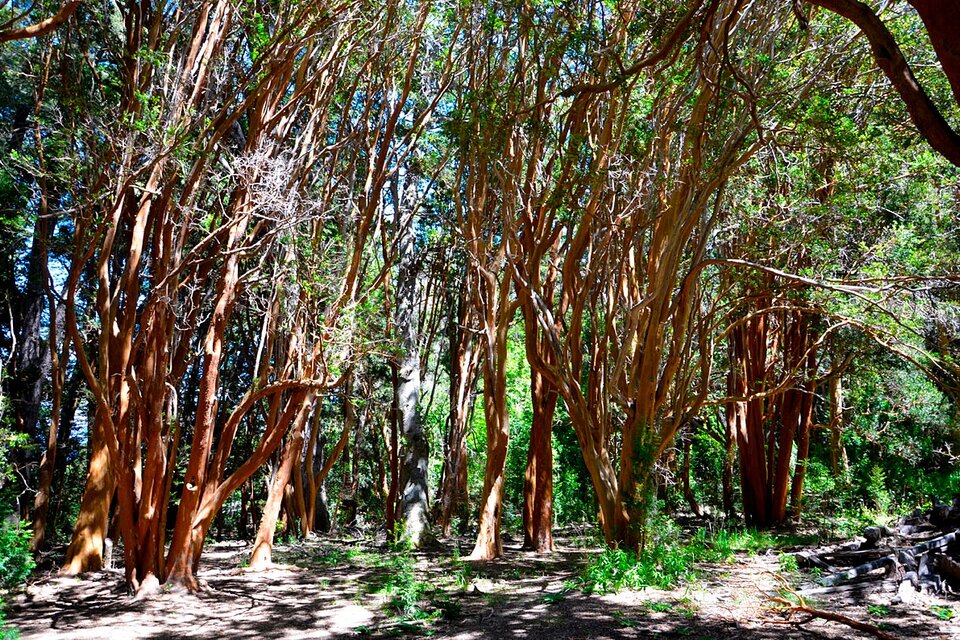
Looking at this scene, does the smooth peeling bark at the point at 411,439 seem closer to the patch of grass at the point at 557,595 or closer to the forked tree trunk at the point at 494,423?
the forked tree trunk at the point at 494,423

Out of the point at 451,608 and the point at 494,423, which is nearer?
the point at 451,608

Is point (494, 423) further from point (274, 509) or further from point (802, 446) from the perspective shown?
point (802, 446)

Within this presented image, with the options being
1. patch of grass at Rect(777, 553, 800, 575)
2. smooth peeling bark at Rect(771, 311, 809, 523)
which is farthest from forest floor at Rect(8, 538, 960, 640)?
smooth peeling bark at Rect(771, 311, 809, 523)

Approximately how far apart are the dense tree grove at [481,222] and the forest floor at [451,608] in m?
0.77

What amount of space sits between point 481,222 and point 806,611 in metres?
7.99

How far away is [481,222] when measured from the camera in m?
12.5

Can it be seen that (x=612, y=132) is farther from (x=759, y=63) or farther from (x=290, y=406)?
(x=290, y=406)

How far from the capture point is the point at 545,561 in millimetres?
11148

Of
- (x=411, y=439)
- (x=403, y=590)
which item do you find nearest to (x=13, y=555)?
(x=403, y=590)

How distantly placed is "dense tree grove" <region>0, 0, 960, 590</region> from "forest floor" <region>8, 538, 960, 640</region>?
2.54 ft

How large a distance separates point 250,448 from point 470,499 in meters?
7.14

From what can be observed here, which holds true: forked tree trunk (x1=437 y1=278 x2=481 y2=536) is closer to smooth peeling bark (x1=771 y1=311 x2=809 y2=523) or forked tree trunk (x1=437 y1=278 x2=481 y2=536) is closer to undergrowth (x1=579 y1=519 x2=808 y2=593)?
smooth peeling bark (x1=771 y1=311 x2=809 y2=523)

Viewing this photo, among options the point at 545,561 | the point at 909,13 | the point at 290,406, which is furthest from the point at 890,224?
the point at 290,406

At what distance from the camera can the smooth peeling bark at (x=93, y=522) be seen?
34.6ft
